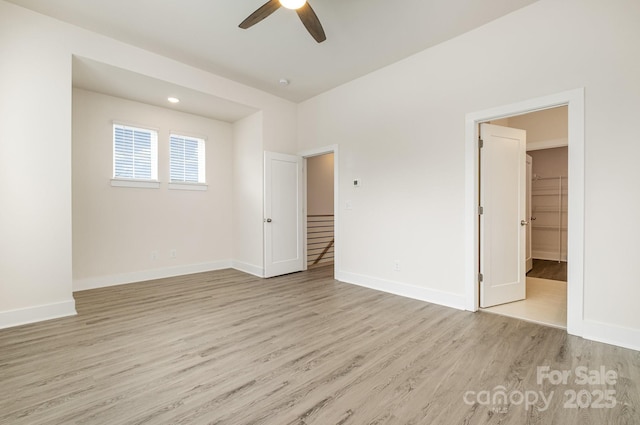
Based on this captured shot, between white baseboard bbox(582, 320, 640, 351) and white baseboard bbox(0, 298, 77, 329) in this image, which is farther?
white baseboard bbox(0, 298, 77, 329)

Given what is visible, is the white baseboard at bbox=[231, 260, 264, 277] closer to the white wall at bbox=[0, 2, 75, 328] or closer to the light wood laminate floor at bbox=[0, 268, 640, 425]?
the light wood laminate floor at bbox=[0, 268, 640, 425]

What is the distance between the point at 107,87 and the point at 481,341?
18.2ft

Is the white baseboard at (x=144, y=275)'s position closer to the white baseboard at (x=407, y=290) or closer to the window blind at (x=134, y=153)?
the window blind at (x=134, y=153)

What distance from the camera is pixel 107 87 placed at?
3994mm

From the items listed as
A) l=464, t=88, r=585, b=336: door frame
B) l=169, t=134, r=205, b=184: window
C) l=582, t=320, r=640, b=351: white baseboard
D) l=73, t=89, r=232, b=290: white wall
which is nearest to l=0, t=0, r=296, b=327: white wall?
l=73, t=89, r=232, b=290: white wall

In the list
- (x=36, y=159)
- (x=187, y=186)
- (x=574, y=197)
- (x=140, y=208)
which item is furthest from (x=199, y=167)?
(x=574, y=197)

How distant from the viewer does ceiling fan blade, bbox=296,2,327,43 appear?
7.80 ft

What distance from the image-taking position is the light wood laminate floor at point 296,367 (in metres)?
1.63

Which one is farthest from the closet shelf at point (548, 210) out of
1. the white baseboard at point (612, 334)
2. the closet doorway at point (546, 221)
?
the white baseboard at point (612, 334)

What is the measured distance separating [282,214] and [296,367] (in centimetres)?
326

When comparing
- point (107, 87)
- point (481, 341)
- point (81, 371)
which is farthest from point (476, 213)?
point (107, 87)

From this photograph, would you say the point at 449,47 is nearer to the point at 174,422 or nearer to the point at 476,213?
the point at 476,213

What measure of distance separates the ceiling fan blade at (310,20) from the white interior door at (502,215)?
2105 millimetres

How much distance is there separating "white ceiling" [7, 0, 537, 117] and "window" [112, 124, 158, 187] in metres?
1.55
